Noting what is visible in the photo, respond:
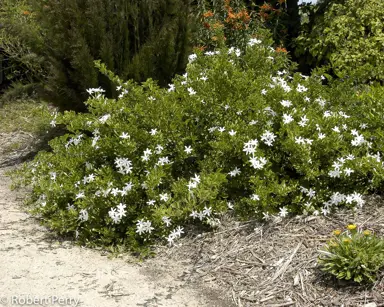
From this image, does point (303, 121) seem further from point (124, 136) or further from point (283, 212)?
point (124, 136)

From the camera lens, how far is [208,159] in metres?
4.35

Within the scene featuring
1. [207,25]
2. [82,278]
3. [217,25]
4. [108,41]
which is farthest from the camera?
[207,25]

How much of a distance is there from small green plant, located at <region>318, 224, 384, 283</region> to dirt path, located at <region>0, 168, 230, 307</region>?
0.70 meters

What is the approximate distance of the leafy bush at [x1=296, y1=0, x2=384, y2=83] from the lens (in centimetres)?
679

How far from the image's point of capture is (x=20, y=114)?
8.19 meters

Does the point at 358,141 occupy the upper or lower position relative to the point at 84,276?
upper

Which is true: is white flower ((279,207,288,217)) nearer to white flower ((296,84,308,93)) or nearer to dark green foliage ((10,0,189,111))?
white flower ((296,84,308,93))

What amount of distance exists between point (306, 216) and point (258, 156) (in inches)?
21.3

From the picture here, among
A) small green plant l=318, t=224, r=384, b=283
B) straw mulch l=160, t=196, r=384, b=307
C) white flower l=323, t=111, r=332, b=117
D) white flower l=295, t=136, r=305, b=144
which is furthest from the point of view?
white flower l=323, t=111, r=332, b=117

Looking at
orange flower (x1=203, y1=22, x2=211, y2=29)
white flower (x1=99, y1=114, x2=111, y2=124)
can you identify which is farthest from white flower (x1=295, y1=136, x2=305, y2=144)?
orange flower (x1=203, y1=22, x2=211, y2=29)

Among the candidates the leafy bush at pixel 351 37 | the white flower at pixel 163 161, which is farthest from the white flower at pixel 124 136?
the leafy bush at pixel 351 37

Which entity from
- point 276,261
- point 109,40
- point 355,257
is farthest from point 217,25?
point 355,257

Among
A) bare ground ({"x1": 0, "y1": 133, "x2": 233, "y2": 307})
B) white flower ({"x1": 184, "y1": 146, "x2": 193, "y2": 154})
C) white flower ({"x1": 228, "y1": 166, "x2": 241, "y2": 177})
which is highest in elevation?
white flower ({"x1": 184, "y1": 146, "x2": 193, "y2": 154})

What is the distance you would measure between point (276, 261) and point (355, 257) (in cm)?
59
